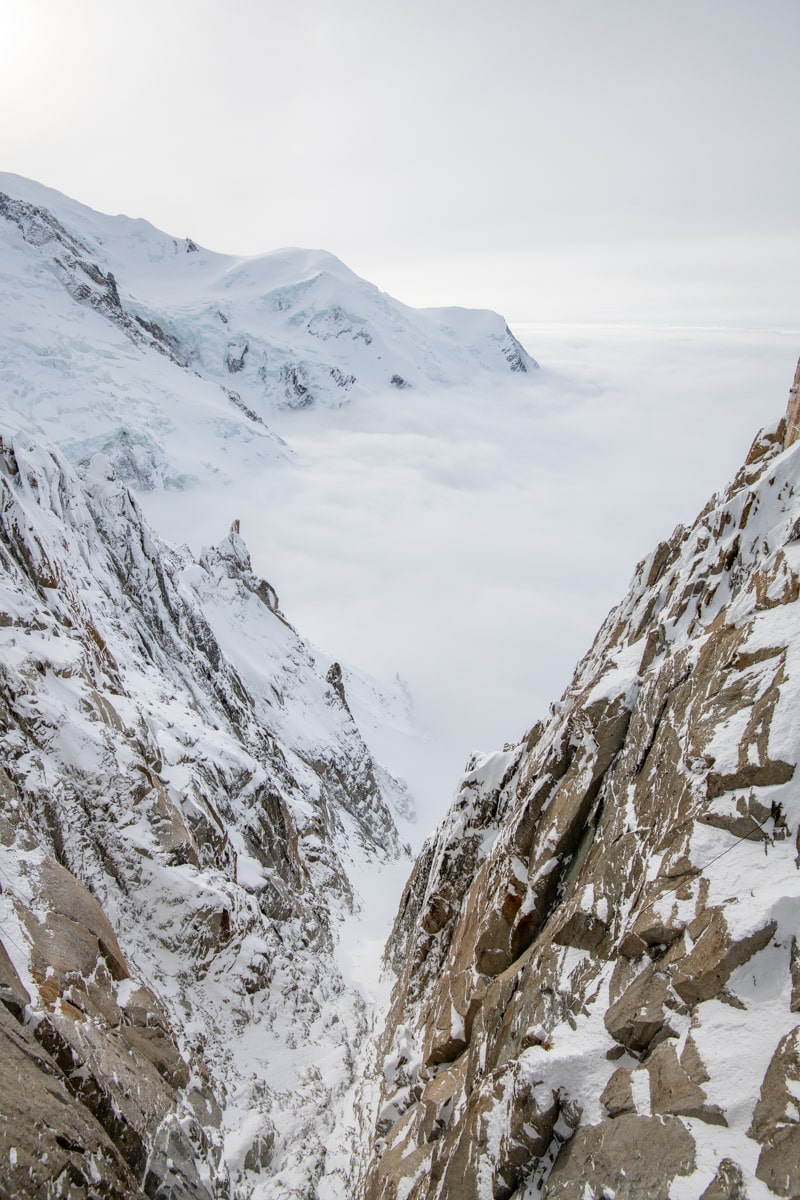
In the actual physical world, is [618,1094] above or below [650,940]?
below

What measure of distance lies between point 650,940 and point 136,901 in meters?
15.7

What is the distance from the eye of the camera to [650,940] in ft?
30.9

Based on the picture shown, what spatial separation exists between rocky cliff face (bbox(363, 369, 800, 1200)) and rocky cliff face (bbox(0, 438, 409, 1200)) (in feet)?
15.4

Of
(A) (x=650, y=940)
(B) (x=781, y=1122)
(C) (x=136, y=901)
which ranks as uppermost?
(A) (x=650, y=940)

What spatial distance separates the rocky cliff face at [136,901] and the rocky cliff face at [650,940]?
184 inches

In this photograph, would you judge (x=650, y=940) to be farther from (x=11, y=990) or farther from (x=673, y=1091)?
(x=11, y=990)

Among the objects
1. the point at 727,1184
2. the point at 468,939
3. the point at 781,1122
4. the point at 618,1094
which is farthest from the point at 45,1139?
the point at 781,1122

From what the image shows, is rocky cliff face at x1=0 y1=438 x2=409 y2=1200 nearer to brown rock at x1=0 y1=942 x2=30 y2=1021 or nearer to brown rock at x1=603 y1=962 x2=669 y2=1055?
brown rock at x1=0 y1=942 x2=30 y2=1021

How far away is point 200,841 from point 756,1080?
733 inches

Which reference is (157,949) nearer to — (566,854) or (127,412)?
(566,854)

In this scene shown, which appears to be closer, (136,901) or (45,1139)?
(45,1139)

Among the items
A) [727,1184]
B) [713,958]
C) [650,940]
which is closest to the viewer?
[727,1184]

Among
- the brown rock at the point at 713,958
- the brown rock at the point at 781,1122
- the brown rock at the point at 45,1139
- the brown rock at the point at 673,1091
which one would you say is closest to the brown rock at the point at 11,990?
the brown rock at the point at 45,1139

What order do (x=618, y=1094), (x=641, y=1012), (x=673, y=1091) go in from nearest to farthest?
(x=673, y=1091), (x=618, y=1094), (x=641, y=1012)
